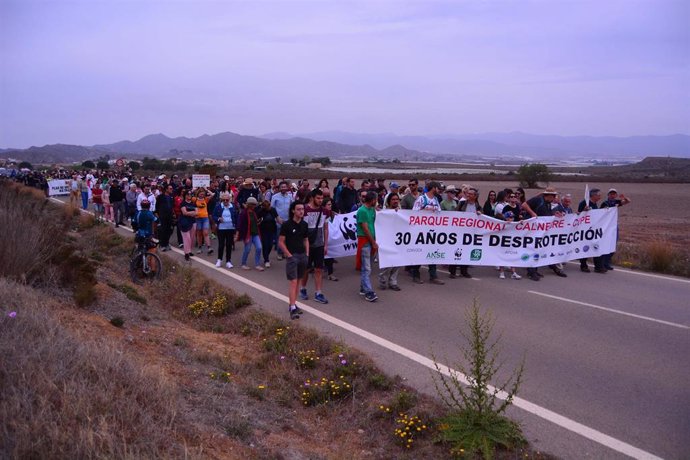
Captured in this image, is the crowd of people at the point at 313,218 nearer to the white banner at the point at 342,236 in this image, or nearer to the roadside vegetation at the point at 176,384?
the white banner at the point at 342,236

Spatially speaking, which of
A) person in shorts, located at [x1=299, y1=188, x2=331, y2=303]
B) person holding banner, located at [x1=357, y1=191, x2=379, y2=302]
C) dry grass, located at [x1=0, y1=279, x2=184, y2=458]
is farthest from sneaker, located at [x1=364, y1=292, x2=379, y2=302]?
dry grass, located at [x1=0, y1=279, x2=184, y2=458]

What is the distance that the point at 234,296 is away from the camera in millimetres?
9609

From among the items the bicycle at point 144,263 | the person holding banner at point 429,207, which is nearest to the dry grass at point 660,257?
the person holding banner at point 429,207

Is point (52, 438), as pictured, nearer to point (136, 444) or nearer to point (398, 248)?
point (136, 444)

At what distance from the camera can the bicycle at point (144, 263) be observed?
11.4 m

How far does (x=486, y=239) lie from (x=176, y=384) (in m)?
8.51

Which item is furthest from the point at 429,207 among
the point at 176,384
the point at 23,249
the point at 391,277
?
the point at 176,384

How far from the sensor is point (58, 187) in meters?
43.5

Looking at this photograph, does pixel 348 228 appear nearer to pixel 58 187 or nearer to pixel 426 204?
pixel 426 204

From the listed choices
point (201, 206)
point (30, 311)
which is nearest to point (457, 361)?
point (30, 311)

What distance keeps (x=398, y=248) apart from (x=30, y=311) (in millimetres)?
7105

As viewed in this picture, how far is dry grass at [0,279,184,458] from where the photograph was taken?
138 inches

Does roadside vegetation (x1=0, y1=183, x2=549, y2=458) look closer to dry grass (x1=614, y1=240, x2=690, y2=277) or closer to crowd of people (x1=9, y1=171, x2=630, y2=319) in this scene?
crowd of people (x1=9, y1=171, x2=630, y2=319)

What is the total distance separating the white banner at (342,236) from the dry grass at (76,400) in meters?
7.74
